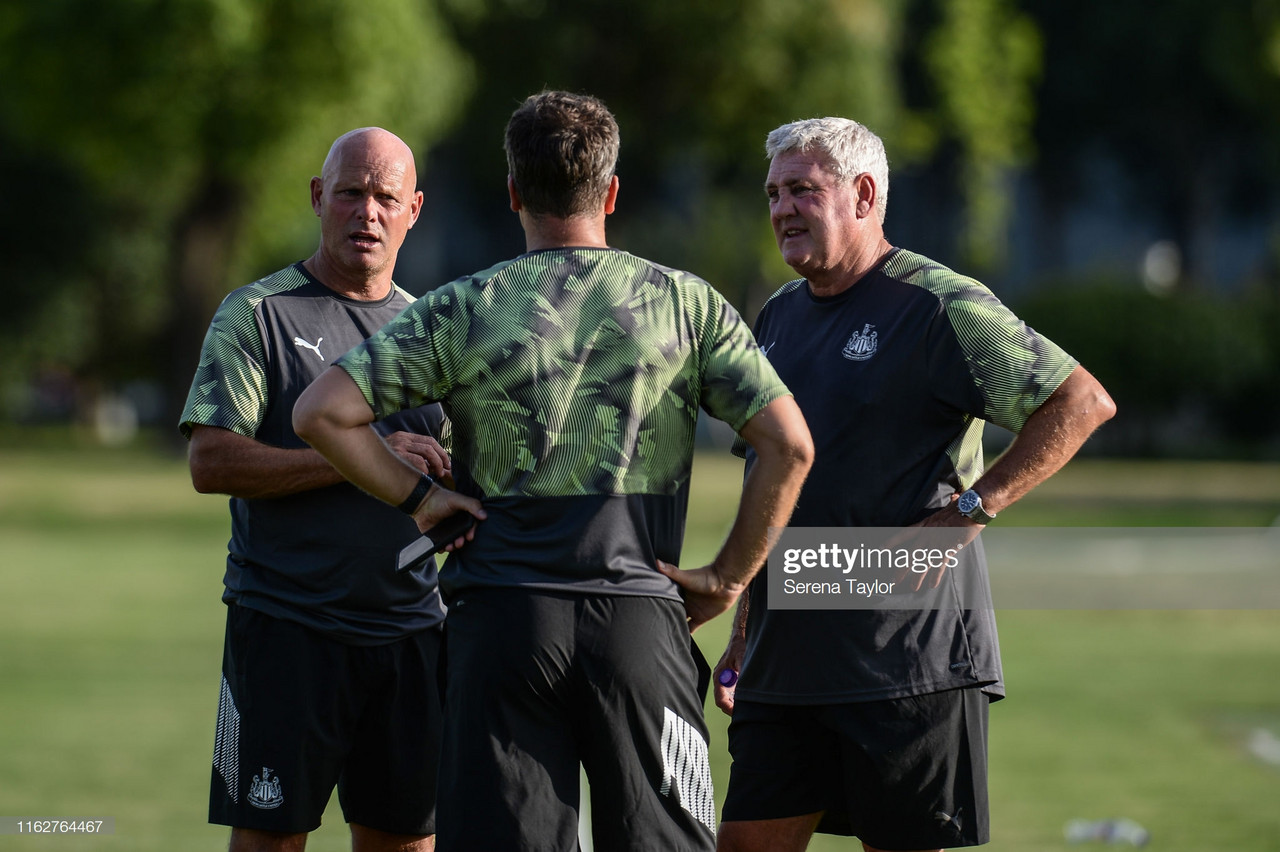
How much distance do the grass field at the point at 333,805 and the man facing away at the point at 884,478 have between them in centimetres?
282

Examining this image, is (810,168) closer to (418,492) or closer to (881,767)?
(418,492)

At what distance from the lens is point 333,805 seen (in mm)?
8234

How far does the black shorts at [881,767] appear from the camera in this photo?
453 centimetres

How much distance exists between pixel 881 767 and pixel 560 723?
3.45ft

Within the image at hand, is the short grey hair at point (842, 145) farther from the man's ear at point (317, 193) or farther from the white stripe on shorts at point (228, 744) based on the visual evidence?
the white stripe on shorts at point (228, 744)

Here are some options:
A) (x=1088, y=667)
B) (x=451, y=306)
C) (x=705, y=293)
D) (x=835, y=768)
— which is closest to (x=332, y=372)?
(x=451, y=306)

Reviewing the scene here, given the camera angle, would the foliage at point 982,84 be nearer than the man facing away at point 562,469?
No

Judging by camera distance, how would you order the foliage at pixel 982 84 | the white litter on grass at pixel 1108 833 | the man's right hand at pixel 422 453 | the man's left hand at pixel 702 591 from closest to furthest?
the man's left hand at pixel 702 591 → the man's right hand at pixel 422 453 → the white litter on grass at pixel 1108 833 → the foliage at pixel 982 84

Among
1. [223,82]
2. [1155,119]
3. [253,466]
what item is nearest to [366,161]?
[253,466]

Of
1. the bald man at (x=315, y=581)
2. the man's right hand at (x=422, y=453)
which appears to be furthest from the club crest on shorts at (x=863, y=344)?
the bald man at (x=315, y=581)

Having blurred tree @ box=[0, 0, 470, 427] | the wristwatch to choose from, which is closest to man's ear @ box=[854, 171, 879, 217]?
the wristwatch

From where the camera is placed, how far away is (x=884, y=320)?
461cm

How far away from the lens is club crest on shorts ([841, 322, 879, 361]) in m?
4.60

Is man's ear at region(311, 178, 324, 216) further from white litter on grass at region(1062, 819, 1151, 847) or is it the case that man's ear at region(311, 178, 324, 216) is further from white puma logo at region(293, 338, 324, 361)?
white litter on grass at region(1062, 819, 1151, 847)
